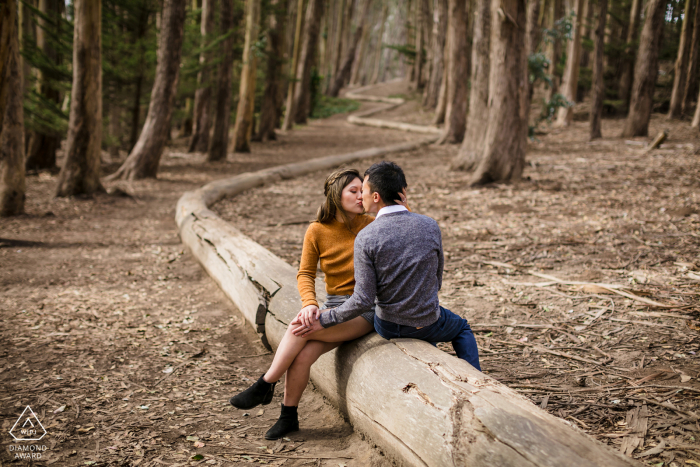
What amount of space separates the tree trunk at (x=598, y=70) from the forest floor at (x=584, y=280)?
3.74 meters

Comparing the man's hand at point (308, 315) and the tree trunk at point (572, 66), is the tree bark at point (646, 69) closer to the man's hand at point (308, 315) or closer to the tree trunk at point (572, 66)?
the tree trunk at point (572, 66)

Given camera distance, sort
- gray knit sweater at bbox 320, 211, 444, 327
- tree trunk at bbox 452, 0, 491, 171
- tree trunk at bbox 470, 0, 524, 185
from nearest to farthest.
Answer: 1. gray knit sweater at bbox 320, 211, 444, 327
2. tree trunk at bbox 470, 0, 524, 185
3. tree trunk at bbox 452, 0, 491, 171

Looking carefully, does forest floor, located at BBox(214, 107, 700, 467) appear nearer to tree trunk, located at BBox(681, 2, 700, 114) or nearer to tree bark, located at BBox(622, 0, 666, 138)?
tree bark, located at BBox(622, 0, 666, 138)

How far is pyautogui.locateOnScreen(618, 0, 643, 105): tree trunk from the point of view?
1792 centimetres

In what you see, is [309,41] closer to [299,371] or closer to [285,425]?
[299,371]

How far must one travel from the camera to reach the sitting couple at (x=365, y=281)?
2.68 meters

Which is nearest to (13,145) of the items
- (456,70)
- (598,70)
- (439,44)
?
(456,70)

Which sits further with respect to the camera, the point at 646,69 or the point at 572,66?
the point at 572,66

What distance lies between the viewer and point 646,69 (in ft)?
42.4

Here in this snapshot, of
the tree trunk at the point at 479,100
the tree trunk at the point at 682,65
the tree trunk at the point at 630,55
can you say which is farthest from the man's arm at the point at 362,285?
the tree trunk at the point at 630,55

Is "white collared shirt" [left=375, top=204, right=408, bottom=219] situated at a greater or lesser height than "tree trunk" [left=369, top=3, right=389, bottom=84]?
lesser

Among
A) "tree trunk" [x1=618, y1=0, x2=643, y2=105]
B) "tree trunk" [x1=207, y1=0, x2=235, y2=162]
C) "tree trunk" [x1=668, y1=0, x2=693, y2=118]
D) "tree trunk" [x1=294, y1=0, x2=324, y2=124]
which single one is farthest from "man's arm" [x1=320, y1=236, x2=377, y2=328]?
"tree trunk" [x1=618, y1=0, x2=643, y2=105]

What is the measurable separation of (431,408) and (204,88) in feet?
44.5

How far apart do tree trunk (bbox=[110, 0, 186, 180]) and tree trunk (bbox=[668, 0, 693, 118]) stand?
1486 centimetres
